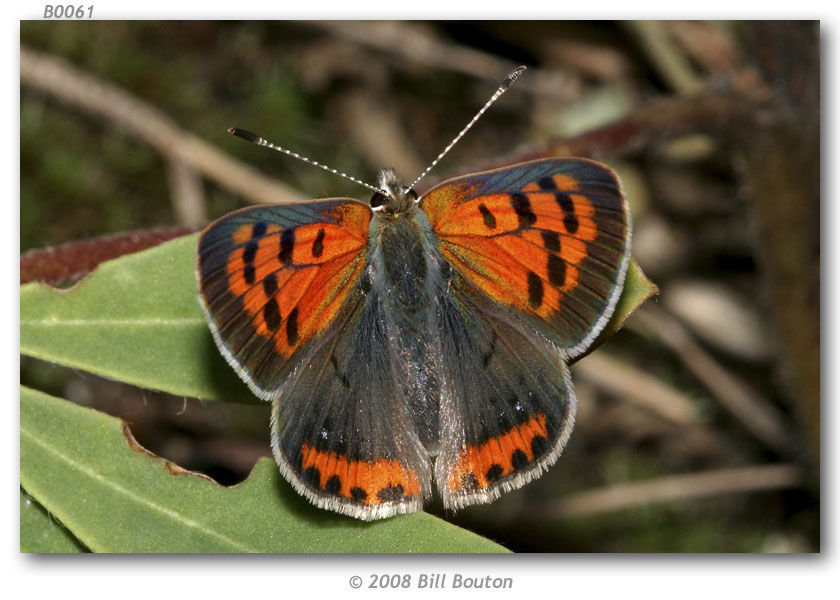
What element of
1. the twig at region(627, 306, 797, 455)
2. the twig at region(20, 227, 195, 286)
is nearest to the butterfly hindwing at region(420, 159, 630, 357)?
the twig at region(20, 227, 195, 286)

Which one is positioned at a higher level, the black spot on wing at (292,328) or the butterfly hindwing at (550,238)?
the butterfly hindwing at (550,238)

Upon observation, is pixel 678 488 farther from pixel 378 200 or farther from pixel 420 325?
pixel 378 200

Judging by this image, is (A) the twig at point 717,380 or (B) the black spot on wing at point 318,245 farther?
(A) the twig at point 717,380

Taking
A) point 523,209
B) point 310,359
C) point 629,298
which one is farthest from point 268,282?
point 629,298

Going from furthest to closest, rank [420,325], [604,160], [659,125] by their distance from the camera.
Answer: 1. [604,160]
2. [659,125]
3. [420,325]

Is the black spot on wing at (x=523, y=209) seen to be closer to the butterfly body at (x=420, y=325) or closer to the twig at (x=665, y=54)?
the butterfly body at (x=420, y=325)

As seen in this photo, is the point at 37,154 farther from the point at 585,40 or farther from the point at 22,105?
the point at 585,40

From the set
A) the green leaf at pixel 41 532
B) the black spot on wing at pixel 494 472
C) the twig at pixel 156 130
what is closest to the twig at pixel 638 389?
the twig at pixel 156 130
